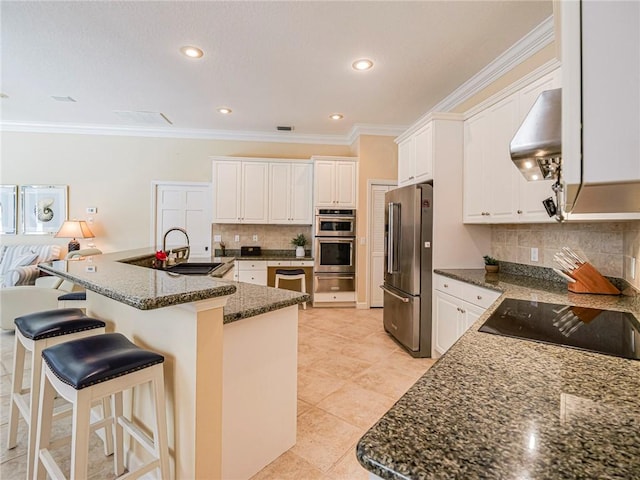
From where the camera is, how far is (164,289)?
46.8 inches

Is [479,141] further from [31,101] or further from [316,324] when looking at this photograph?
[31,101]

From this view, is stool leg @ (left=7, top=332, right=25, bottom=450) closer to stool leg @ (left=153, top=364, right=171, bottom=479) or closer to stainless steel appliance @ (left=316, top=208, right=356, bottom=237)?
stool leg @ (left=153, top=364, right=171, bottom=479)

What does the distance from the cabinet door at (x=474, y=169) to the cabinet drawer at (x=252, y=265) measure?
9.96 ft

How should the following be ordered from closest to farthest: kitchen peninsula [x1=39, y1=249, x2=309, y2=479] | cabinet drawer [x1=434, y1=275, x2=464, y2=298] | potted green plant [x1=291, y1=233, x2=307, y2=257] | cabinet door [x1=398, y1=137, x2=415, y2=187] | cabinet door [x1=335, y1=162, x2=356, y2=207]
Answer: kitchen peninsula [x1=39, y1=249, x2=309, y2=479] < cabinet drawer [x1=434, y1=275, x2=464, y2=298] < cabinet door [x1=398, y1=137, x2=415, y2=187] < cabinet door [x1=335, y1=162, x2=356, y2=207] < potted green plant [x1=291, y1=233, x2=307, y2=257]

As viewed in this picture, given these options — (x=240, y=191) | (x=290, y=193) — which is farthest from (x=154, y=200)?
(x=290, y=193)

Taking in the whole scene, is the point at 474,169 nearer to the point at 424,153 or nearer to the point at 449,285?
the point at 424,153

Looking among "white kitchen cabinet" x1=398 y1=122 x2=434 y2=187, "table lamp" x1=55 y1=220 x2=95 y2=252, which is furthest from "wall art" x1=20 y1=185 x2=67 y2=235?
"white kitchen cabinet" x1=398 y1=122 x2=434 y2=187

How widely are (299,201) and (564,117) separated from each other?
16.2 ft

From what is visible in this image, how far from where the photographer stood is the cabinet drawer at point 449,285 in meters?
2.65

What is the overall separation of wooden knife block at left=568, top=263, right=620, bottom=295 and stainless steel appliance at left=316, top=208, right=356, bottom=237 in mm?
3222

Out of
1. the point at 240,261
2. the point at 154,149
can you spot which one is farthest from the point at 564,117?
the point at 154,149

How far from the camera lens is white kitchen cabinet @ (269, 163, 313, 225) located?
5.21 meters

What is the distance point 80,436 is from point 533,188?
2889 mm

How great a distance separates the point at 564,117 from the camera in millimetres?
412
